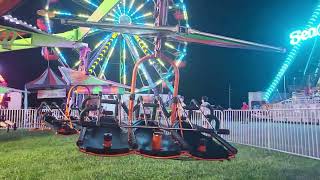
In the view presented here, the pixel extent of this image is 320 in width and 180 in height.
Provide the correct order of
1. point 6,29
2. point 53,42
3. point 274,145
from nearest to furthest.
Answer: point 274,145 < point 6,29 < point 53,42

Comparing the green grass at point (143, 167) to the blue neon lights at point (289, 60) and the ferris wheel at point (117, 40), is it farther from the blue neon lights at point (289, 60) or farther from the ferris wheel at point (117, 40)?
the blue neon lights at point (289, 60)

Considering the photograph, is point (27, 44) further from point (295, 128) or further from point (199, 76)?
point (199, 76)

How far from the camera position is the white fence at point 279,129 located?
25.2 ft

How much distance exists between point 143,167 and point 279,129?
417 cm

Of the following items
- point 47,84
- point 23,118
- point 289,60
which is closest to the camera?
point 23,118

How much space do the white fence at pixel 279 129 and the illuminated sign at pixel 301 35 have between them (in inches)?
713

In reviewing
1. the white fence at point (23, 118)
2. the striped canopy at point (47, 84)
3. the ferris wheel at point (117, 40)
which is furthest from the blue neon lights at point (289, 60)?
the white fence at point (23, 118)

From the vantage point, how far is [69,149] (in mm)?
8961

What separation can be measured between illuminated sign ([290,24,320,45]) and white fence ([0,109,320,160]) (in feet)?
59.5

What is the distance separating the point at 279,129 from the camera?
8.68 metres

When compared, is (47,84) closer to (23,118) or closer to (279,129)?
(23,118)

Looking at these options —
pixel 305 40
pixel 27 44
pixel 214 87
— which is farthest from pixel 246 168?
pixel 214 87

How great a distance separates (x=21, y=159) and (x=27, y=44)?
6075 mm

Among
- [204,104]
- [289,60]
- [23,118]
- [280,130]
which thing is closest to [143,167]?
[204,104]
